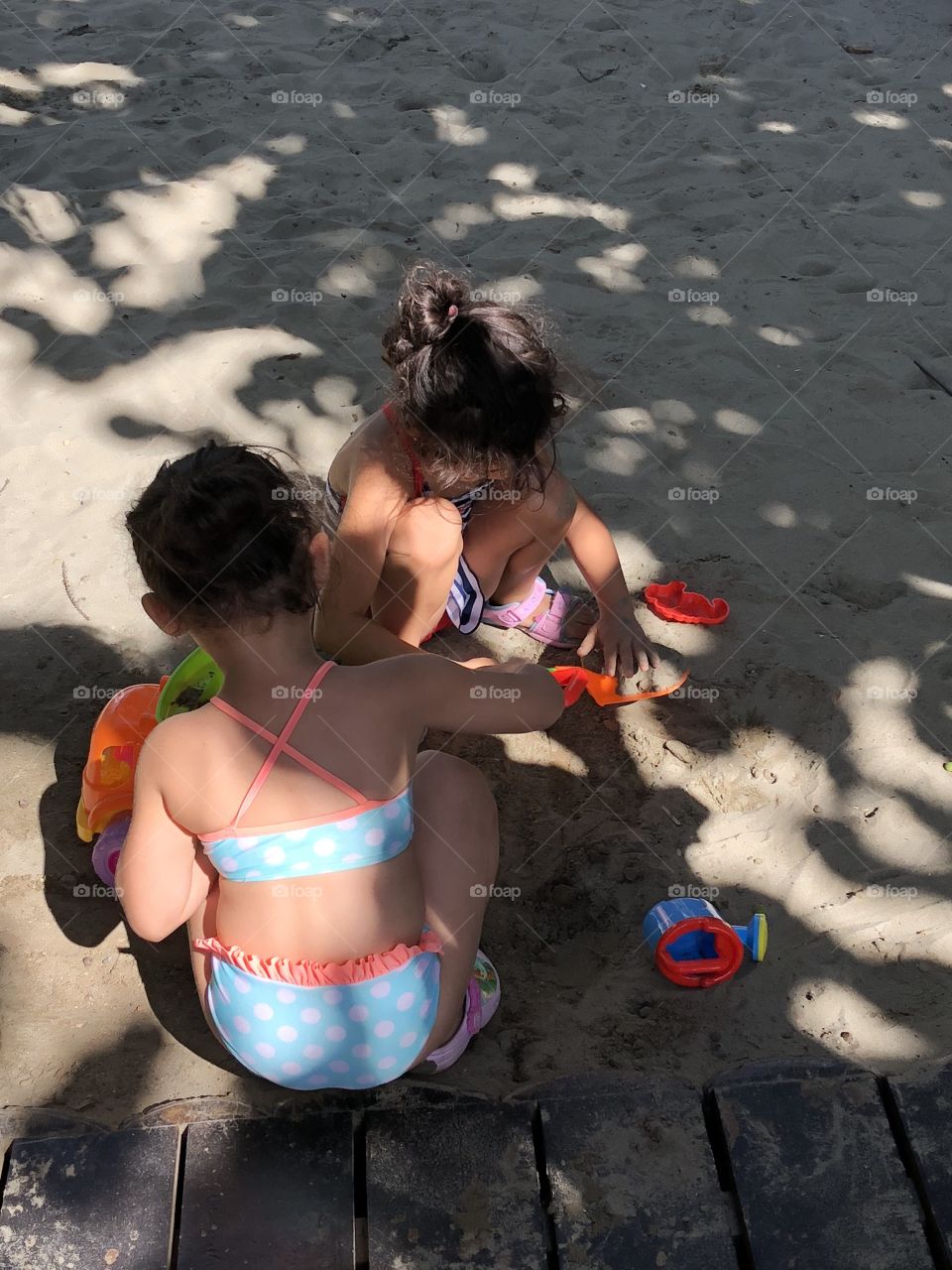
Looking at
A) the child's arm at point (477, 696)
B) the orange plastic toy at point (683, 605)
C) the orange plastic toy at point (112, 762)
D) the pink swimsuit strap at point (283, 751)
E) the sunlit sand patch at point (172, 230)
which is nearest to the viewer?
the pink swimsuit strap at point (283, 751)

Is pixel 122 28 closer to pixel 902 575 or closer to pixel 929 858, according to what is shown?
pixel 902 575

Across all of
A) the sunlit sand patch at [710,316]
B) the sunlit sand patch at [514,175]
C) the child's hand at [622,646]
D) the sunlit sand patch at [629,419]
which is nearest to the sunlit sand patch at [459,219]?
the sunlit sand patch at [514,175]

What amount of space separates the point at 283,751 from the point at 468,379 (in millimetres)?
874

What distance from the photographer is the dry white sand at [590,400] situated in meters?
2.29

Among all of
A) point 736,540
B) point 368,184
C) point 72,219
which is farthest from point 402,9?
point 736,540

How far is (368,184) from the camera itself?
441 cm

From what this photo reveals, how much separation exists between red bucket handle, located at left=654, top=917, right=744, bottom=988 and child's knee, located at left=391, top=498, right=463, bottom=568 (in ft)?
3.18

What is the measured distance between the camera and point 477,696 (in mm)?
2010

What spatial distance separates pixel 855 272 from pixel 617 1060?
3017 mm

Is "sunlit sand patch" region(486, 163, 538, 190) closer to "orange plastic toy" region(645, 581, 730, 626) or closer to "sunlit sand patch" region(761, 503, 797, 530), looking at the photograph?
"sunlit sand patch" region(761, 503, 797, 530)

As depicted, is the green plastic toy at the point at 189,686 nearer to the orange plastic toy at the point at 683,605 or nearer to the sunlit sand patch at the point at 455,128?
the orange plastic toy at the point at 683,605

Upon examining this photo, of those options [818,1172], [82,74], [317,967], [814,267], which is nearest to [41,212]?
[82,74]

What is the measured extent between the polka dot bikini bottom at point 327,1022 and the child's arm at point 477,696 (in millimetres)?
398

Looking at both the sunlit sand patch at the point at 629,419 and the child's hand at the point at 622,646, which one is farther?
the sunlit sand patch at the point at 629,419
